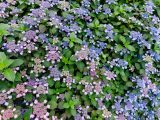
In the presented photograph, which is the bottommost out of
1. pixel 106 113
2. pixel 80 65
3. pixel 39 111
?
pixel 106 113

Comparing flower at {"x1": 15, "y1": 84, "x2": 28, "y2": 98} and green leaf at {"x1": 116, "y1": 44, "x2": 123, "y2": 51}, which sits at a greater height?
green leaf at {"x1": 116, "y1": 44, "x2": 123, "y2": 51}

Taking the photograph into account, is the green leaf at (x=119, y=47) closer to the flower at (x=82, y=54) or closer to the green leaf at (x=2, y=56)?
the flower at (x=82, y=54)

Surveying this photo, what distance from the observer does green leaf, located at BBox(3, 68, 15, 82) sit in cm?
176

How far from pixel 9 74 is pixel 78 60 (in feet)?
1.62

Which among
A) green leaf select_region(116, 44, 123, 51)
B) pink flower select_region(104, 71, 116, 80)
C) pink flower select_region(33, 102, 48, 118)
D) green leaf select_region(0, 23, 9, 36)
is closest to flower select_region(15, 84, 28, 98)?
pink flower select_region(33, 102, 48, 118)

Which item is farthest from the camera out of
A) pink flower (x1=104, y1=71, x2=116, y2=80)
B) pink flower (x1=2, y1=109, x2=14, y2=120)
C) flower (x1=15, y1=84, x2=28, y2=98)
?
pink flower (x1=104, y1=71, x2=116, y2=80)

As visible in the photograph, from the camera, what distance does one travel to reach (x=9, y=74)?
70.3 inches

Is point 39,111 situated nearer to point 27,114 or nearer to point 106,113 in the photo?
point 27,114

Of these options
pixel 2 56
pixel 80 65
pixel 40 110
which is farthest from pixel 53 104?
→ pixel 2 56

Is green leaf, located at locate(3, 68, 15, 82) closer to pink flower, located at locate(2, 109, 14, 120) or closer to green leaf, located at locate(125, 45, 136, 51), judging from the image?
pink flower, located at locate(2, 109, 14, 120)

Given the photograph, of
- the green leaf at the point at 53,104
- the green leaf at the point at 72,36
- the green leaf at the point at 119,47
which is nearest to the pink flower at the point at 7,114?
the green leaf at the point at 53,104

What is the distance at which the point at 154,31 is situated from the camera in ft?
7.52

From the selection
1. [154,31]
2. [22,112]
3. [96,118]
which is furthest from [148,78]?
[22,112]

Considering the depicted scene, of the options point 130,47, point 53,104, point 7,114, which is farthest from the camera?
point 130,47
